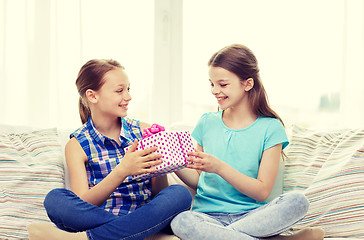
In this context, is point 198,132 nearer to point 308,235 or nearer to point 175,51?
point 308,235

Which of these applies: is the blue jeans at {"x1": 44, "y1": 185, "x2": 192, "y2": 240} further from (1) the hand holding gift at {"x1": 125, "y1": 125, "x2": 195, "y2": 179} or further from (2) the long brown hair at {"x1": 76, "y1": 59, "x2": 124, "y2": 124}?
(2) the long brown hair at {"x1": 76, "y1": 59, "x2": 124, "y2": 124}

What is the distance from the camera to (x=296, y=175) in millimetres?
1882

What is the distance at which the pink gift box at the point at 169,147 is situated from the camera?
5.01 feet

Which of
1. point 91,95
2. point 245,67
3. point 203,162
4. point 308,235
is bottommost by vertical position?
point 308,235

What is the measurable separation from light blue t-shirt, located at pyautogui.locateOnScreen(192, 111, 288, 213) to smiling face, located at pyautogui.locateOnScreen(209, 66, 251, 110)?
138mm

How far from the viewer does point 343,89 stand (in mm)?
2623

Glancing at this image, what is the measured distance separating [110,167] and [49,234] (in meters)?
0.41

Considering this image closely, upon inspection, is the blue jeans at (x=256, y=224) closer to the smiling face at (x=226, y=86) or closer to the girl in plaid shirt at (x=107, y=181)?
the girl in plaid shirt at (x=107, y=181)

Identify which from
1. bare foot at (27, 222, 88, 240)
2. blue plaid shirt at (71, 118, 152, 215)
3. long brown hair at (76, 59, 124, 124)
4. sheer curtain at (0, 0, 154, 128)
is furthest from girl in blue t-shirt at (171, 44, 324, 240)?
sheer curtain at (0, 0, 154, 128)

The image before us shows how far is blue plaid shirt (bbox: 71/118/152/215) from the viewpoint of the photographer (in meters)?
1.76

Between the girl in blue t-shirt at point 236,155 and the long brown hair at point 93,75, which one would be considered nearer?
the girl in blue t-shirt at point 236,155

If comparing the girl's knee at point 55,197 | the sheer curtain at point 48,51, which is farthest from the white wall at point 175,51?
the girl's knee at point 55,197

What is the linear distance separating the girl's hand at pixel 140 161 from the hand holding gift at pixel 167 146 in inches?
0.7

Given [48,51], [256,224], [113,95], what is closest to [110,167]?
[113,95]
